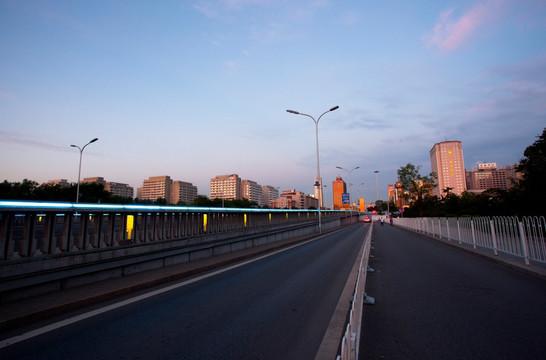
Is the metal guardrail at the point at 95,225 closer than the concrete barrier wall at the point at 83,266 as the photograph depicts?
No

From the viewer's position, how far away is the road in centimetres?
342

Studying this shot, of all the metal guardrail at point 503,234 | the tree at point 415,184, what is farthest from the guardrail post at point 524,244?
the tree at point 415,184

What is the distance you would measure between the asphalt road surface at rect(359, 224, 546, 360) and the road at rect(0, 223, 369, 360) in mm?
838

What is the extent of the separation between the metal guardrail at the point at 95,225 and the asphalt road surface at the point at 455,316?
7145mm

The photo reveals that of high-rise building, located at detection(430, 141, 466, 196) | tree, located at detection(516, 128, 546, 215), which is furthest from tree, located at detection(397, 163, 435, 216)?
high-rise building, located at detection(430, 141, 466, 196)

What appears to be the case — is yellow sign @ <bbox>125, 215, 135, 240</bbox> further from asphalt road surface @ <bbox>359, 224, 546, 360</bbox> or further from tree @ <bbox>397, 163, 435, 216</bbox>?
tree @ <bbox>397, 163, 435, 216</bbox>

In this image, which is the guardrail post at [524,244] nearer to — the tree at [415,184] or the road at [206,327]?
the road at [206,327]

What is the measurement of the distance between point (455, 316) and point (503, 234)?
8240mm

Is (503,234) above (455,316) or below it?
above

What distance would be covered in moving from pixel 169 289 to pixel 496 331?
19.7 feet

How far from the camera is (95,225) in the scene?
26.3ft

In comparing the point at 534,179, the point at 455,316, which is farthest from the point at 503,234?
the point at 534,179

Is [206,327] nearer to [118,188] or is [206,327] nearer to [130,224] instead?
[130,224]

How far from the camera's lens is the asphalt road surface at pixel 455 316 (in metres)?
3.47
